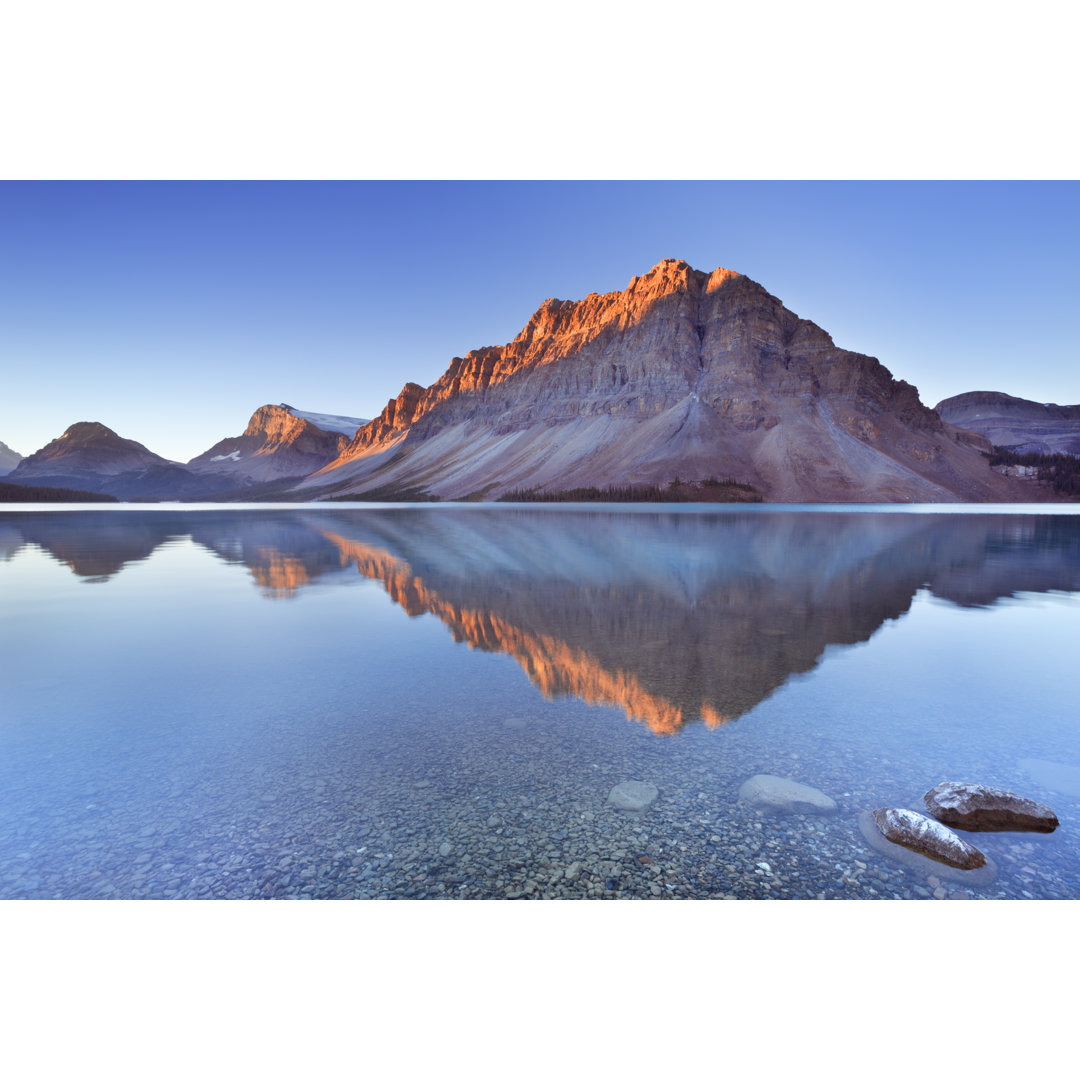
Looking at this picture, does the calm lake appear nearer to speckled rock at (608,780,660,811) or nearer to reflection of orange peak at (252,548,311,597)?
speckled rock at (608,780,660,811)

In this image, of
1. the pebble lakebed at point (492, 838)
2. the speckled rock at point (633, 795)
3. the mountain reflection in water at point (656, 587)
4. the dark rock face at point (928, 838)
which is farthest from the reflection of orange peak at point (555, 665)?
the dark rock face at point (928, 838)

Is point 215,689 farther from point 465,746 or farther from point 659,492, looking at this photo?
point 659,492

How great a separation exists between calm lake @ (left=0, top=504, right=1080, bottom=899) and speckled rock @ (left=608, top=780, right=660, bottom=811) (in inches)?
4.5

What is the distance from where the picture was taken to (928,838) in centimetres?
612

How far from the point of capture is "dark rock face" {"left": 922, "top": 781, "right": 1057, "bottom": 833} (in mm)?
6641

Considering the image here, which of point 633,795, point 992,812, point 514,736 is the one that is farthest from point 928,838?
point 514,736

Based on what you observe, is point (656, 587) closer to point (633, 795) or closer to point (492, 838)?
point (633, 795)

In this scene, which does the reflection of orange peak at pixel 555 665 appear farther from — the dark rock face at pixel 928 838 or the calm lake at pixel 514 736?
the dark rock face at pixel 928 838

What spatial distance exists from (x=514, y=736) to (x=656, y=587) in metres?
14.0

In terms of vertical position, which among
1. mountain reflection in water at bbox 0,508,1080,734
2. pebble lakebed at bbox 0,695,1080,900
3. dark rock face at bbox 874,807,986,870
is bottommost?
pebble lakebed at bbox 0,695,1080,900

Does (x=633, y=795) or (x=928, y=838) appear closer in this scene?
(x=928, y=838)

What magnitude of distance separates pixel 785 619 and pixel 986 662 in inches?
187

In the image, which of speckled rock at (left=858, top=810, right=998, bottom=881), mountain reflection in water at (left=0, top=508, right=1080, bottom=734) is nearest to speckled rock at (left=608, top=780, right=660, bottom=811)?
mountain reflection in water at (left=0, top=508, right=1080, bottom=734)

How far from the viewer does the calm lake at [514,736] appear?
5906 mm
